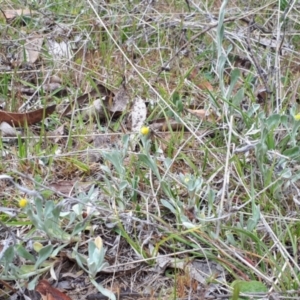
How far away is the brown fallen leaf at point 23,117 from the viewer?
1.71 m

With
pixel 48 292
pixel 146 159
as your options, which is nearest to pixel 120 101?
pixel 146 159

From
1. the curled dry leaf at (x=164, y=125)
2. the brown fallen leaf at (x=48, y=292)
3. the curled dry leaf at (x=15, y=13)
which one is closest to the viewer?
the brown fallen leaf at (x=48, y=292)

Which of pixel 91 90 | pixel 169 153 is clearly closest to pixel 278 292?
pixel 169 153

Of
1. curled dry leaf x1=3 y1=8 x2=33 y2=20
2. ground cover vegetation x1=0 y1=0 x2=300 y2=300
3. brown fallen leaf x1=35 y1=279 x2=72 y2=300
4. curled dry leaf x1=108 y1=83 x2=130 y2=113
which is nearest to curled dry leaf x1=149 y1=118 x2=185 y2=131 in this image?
ground cover vegetation x1=0 y1=0 x2=300 y2=300

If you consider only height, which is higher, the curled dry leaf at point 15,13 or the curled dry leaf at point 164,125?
the curled dry leaf at point 164,125

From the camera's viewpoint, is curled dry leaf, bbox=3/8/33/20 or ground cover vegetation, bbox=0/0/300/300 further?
curled dry leaf, bbox=3/8/33/20

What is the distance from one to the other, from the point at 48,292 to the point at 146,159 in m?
0.37

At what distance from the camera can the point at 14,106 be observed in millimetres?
1787

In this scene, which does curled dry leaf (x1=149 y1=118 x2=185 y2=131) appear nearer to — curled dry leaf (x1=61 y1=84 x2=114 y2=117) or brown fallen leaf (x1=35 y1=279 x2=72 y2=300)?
curled dry leaf (x1=61 y1=84 x2=114 y2=117)

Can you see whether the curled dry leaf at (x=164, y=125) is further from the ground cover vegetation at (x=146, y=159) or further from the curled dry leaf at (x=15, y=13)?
the curled dry leaf at (x=15, y=13)

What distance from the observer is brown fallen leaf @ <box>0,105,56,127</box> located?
171 centimetres

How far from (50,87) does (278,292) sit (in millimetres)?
1122

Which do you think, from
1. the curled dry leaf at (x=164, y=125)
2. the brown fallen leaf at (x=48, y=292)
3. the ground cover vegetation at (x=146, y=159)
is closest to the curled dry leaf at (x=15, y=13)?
the ground cover vegetation at (x=146, y=159)

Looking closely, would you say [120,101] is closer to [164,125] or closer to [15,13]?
[164,125]
